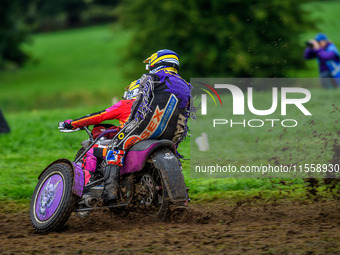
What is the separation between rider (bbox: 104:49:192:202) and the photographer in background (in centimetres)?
1371

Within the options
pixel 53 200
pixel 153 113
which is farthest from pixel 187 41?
pixel 53 200

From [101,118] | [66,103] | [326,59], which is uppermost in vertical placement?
[66,103]

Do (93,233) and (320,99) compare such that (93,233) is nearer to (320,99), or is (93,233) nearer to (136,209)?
(136,209)

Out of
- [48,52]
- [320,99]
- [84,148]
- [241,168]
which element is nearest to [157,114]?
[84,148]

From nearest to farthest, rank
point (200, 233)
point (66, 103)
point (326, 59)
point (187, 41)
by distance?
point (200, 233) < point (326, 59) < point (187, 41) < point (66, 103)

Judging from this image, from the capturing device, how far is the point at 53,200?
23.5 ft

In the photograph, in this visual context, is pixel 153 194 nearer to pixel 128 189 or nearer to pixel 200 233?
pixel 128 189

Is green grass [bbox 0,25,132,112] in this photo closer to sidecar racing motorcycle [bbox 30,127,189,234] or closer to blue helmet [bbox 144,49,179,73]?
blue helmet [bbox 144,49,179,73]

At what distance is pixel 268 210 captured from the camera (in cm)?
818

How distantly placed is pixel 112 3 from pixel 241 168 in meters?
61.6

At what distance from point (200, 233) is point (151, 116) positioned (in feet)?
4.84

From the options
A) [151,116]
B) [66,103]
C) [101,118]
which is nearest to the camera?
[151,116]

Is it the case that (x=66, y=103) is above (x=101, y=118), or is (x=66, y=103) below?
above

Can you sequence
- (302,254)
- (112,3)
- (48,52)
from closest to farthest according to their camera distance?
(302,254) < (48,52) < (112,3)
